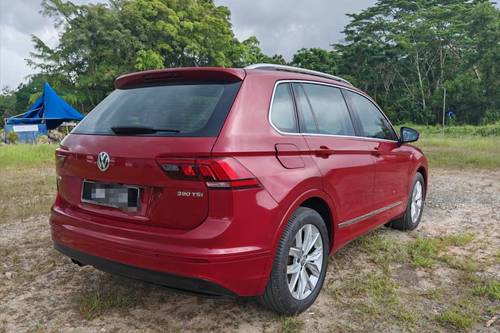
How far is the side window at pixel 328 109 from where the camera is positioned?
3.28 metres

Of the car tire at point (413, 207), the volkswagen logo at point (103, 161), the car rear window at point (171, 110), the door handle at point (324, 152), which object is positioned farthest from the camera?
the car tire at point (413, 207)

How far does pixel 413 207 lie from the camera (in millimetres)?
5043

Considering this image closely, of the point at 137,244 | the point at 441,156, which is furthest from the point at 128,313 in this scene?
the point at 441,156

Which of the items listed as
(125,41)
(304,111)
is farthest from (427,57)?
(304,111)

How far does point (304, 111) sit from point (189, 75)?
884 millimetres

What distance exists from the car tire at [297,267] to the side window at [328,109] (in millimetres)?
731

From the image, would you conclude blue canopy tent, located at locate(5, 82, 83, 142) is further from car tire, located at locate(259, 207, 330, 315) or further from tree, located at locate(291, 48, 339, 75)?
tree, located at locate(291, 48, 339, 75)

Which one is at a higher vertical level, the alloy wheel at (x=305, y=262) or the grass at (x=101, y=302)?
the alloy wheel at (x=305, y=262)

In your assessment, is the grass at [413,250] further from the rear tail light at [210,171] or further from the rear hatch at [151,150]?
the rear hatch at [151,150]

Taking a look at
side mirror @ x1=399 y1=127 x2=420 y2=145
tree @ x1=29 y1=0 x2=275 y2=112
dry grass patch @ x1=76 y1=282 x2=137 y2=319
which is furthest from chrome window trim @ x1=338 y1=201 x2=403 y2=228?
tree @ x1=29 y1=0 x2=275 y2=112

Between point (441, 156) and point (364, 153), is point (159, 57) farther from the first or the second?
point (364, 153)

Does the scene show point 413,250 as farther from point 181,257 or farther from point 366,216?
point 181,257

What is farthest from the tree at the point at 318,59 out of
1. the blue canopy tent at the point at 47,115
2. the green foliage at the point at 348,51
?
the blue canopy tent at the point at 47,115

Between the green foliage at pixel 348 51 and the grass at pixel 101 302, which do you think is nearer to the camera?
the grass at pixel 101 302
